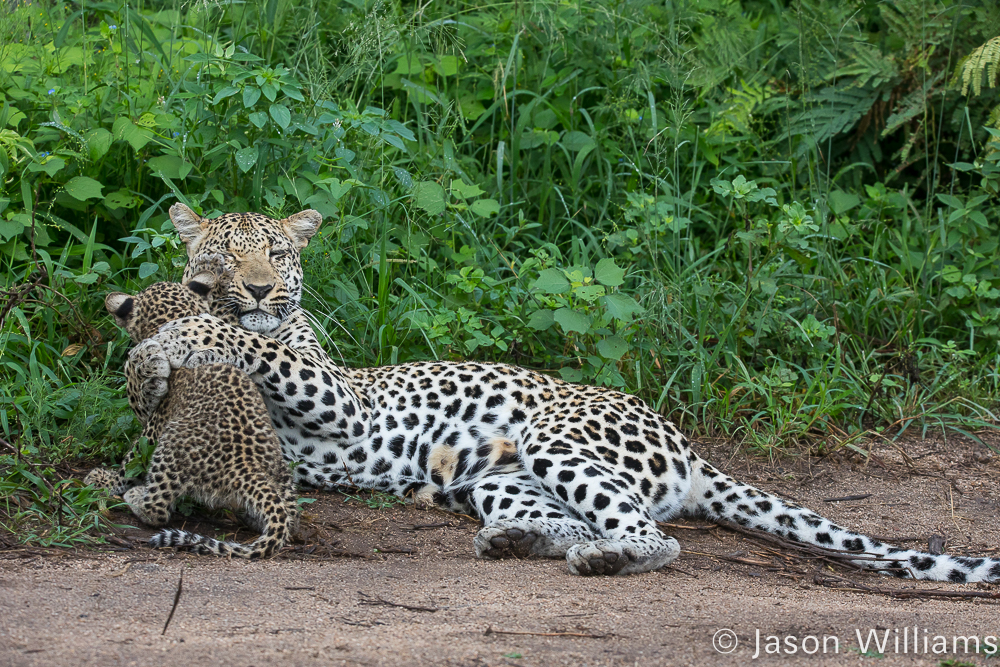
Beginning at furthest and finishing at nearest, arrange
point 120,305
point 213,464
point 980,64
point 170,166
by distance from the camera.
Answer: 1. point 980,64
2. point 170,166
3. point 120,305
4. point 213,464

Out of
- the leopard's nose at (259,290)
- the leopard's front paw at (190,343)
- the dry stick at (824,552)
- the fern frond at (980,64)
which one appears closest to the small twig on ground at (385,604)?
the leopard's front paw at (190,343)

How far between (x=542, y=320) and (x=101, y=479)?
9.27 ft

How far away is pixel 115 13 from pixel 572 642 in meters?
6.56

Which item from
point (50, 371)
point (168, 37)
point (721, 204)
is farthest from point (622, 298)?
point (168, 37)

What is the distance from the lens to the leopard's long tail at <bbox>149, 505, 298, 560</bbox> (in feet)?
13.9

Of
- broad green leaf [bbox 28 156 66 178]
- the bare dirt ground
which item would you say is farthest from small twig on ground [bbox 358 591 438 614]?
broad green leaf [bbox 28 156 66 178]

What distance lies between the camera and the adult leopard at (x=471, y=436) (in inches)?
190

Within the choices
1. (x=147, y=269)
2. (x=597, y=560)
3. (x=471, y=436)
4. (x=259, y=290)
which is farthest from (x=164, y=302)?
(x=597, y=560)

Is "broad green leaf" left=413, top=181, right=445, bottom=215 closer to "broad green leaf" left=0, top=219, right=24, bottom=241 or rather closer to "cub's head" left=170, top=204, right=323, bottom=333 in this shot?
"cub's head" left=170, top=204, right=323, bottom=333

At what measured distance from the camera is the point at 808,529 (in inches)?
193

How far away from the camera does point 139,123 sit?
21.2 ft

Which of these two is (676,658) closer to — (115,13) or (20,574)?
(20,574)

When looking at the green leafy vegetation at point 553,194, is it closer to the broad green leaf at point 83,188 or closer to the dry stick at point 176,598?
the broad green leaf at point 83,188

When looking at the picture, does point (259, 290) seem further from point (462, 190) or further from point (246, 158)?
point (462, 190)
